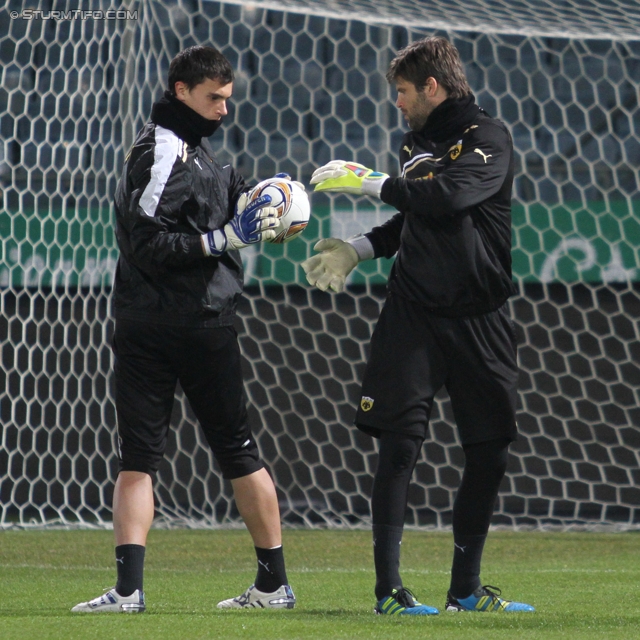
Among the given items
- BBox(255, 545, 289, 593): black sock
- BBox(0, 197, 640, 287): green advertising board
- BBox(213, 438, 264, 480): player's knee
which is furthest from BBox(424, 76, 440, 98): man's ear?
BBox(0, 197, 640, 287): green advertising board

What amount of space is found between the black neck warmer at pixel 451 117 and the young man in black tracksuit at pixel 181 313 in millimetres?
469

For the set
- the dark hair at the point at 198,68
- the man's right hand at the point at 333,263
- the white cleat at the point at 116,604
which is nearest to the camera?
the white cleat at the point at 116,604

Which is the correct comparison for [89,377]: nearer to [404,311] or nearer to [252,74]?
[252,74]

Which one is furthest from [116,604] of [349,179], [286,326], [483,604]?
[286,326]

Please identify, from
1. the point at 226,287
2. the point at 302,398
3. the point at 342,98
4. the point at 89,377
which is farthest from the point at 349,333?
the point at 226,287

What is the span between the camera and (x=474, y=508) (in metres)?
2.90

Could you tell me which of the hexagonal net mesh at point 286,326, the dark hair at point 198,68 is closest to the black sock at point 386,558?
the dark hair at point 198,68

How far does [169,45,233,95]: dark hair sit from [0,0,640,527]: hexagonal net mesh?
2.70 meters

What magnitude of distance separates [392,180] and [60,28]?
3.69 meters

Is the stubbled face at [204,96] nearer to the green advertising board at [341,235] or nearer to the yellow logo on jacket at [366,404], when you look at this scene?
the yellow logo on jacket at [366,404]

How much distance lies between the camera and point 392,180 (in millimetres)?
2814

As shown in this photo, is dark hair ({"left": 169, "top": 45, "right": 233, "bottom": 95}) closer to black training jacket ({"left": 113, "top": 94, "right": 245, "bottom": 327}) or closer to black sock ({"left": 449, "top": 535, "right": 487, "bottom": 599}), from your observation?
black training jacket ({"left": 113, "top": 94, "right": 245, "bottom": 327})

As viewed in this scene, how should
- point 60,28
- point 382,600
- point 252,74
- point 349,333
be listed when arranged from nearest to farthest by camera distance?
point 382,600
point 60,28
point 349,333
point 252,74

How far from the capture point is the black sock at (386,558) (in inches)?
108
